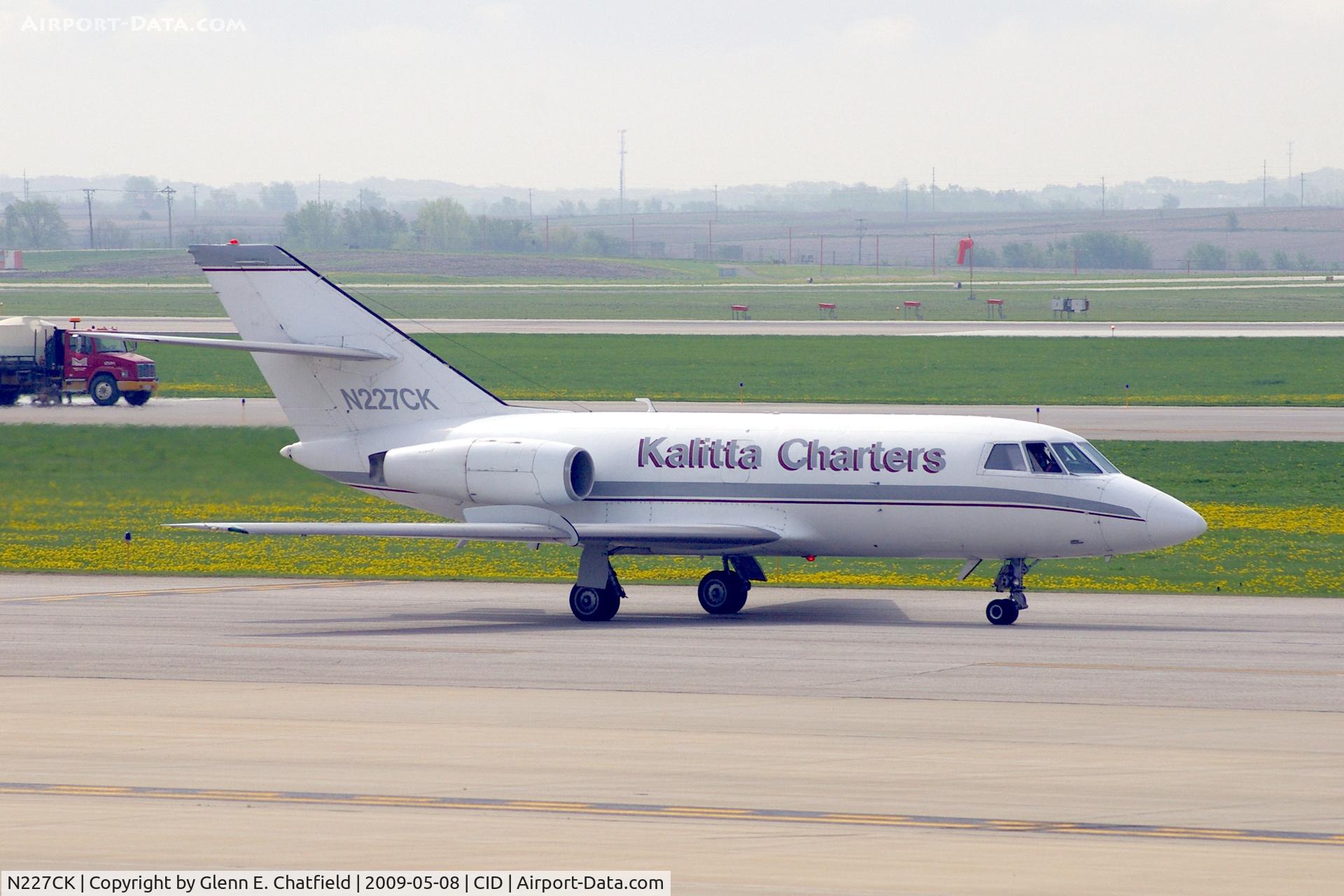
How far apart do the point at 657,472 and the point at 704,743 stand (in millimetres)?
11808

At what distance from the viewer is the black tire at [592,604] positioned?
29.8 m

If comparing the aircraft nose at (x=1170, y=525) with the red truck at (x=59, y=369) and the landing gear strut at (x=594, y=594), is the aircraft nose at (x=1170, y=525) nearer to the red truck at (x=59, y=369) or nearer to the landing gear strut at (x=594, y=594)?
the landing gear strut at (x=594, y=594)

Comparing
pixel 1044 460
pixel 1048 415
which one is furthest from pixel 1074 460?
pixel 1048 415

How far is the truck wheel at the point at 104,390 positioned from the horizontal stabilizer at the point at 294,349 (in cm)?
3888

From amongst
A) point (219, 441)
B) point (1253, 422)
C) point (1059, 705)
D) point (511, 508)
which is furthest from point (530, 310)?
point (1059, 705)

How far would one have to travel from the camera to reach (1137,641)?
87.1ft

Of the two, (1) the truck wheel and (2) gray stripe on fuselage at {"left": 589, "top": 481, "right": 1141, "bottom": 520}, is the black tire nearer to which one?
(2) gray stripe on fuselage at {"left": 589, "top": 481, "right": 1141, "bottom": 520}

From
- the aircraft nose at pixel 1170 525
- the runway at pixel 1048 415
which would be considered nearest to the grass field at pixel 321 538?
the aircraft nose at pixel 1170 525

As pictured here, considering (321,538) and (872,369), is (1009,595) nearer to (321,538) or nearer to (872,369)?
(321,538)

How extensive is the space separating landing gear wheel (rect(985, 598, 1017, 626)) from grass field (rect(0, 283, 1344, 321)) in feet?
318

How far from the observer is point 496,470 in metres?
30.5

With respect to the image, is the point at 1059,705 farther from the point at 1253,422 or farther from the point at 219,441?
the point at 1253,422

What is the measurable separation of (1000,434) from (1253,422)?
32700 mm

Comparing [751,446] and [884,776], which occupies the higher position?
[751,446]
